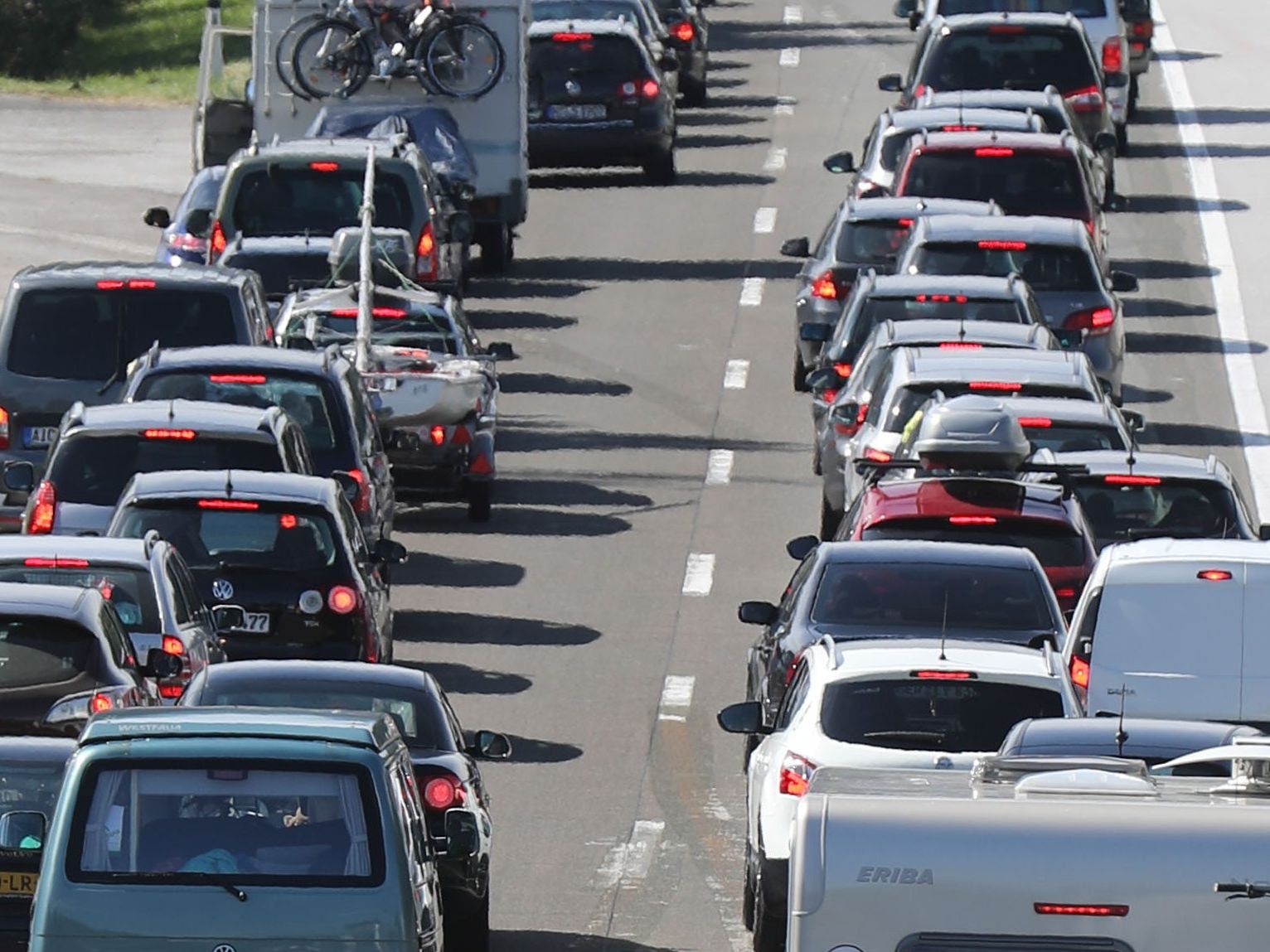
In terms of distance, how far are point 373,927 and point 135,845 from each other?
748mm

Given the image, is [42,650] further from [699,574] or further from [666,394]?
[666,394]

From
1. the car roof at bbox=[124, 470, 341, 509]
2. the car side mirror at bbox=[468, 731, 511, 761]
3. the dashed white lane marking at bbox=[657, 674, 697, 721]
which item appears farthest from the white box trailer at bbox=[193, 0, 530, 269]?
the car side mirror at bbox=[468, 731, 511, 761]

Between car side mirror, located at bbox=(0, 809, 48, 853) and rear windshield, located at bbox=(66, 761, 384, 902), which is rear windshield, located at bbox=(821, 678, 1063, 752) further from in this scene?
rear windshield, located at bbox=(66, 761, 384, 902)

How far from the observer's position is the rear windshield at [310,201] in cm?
3106

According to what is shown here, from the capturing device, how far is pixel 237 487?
64.5 feet

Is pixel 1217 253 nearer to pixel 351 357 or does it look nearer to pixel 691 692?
pixel 351 357

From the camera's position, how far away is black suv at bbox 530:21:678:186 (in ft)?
132

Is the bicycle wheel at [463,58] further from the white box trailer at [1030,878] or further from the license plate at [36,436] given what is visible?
the white box trailer at [1030,878]

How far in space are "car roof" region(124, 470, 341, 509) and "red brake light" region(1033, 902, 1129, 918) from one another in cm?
1055

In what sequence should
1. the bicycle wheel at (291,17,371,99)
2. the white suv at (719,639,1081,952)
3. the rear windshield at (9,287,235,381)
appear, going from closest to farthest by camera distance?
1. the white suv at (719,639,1081,952)
2. the rear windshield at (9,287,235,381)
3. the bicycle wheel at (291,17,371,99)

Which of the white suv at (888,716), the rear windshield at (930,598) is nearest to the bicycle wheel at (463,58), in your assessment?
the rear windshield at (930,598)

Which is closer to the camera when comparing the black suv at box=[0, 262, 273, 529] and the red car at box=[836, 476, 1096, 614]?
the red car at box=[836, 476, 1096, 614]

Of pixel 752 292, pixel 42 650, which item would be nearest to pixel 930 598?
pixel 42 650

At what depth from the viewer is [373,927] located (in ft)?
37.1
